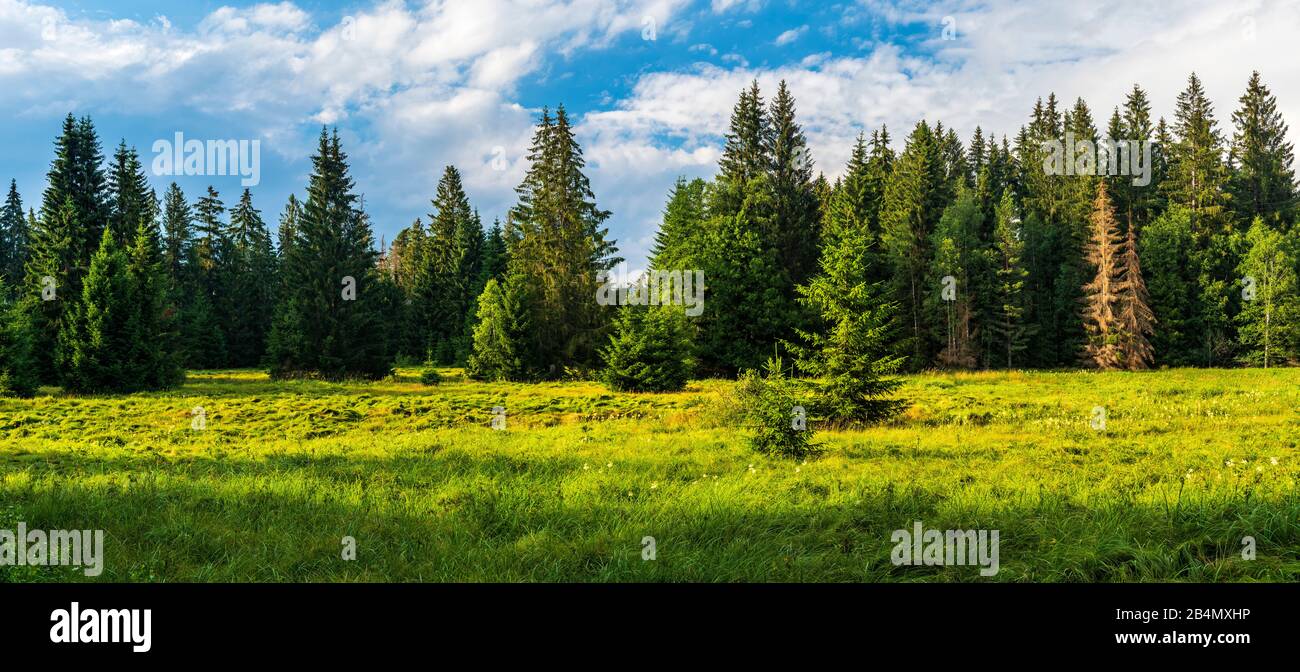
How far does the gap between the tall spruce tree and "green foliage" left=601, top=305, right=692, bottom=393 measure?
78.5 feet

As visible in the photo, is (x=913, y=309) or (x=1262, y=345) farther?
(x=913, y=309)

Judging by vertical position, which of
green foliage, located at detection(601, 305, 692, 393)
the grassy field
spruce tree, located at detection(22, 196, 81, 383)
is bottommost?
the grassy field

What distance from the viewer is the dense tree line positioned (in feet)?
118

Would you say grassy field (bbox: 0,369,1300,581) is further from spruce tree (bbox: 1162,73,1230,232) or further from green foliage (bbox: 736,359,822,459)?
spruce tree (bbox: 1162,73,1230,232)

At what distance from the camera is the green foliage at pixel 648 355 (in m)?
27.7

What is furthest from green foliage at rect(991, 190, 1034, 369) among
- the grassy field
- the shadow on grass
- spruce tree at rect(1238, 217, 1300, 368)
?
the shadow on grass

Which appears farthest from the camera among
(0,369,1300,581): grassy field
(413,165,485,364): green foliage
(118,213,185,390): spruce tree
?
(413,165,485,364): green foliage

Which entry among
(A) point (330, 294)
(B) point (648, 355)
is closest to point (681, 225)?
(B) point (648, 355)

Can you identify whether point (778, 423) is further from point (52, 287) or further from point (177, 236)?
point (177, 236)

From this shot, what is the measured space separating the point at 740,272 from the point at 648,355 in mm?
12237

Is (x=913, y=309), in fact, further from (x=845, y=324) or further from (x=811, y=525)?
(x=811, y=525)

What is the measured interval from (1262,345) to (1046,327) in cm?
1322

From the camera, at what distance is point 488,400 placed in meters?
25.9
